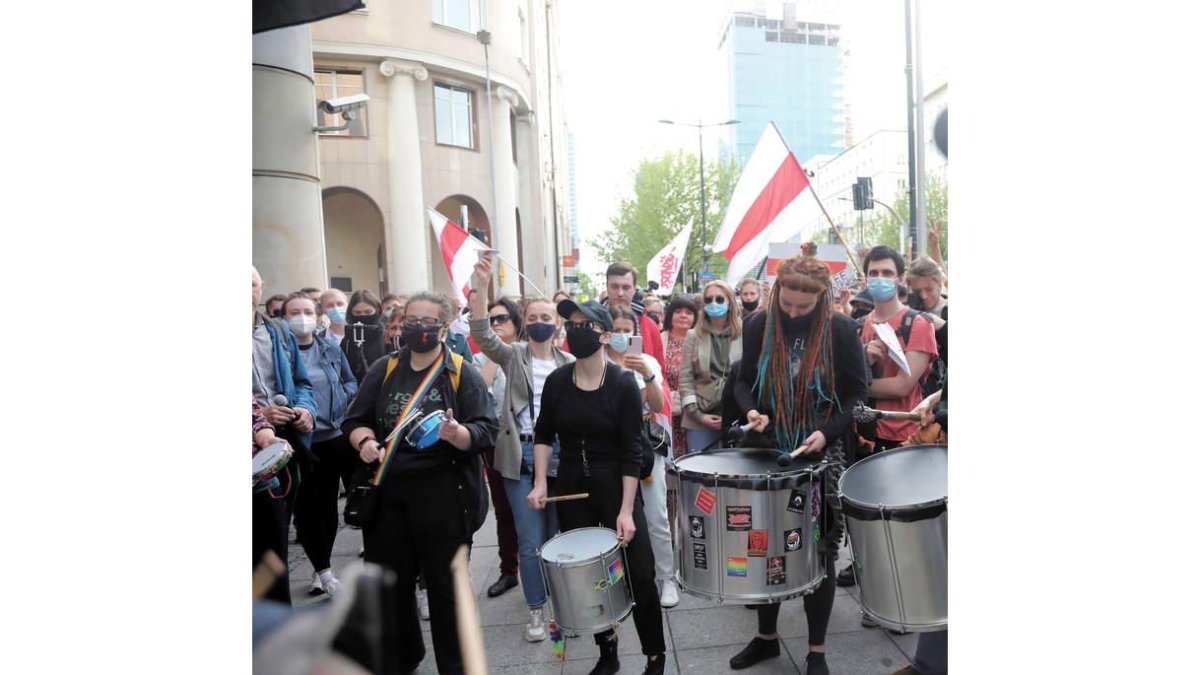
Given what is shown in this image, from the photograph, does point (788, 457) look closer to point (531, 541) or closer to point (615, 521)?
point (615, 521)

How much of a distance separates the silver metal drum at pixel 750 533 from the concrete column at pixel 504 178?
1497mm

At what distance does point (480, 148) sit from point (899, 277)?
2.44 meters

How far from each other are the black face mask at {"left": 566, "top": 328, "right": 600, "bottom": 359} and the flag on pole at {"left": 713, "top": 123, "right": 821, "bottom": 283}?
3.07 m

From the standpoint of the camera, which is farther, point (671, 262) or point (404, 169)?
point (671, 262)

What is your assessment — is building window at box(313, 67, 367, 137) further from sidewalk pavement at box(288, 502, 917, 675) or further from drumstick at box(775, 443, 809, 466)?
drumstick at box(775, 443, 809, 466)

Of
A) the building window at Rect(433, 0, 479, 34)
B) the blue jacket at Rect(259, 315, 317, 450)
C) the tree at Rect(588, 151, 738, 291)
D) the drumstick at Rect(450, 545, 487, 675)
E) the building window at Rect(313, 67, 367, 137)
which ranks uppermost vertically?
the tree at Rect(588, 151, 738, 291)

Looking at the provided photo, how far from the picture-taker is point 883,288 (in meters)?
3.54

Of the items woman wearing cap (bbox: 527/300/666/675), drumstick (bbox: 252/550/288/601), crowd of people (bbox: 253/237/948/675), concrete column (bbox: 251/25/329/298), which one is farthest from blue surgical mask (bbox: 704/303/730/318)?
drumstick (bbox: 252/550/288/601)

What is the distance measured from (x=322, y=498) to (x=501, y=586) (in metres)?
1.14

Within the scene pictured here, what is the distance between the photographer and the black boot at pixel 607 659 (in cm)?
281

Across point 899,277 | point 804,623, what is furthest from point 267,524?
point 899,277

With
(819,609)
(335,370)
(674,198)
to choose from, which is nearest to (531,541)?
(819,609)

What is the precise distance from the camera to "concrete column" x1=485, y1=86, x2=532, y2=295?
254cm

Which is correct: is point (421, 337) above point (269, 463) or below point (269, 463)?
above
